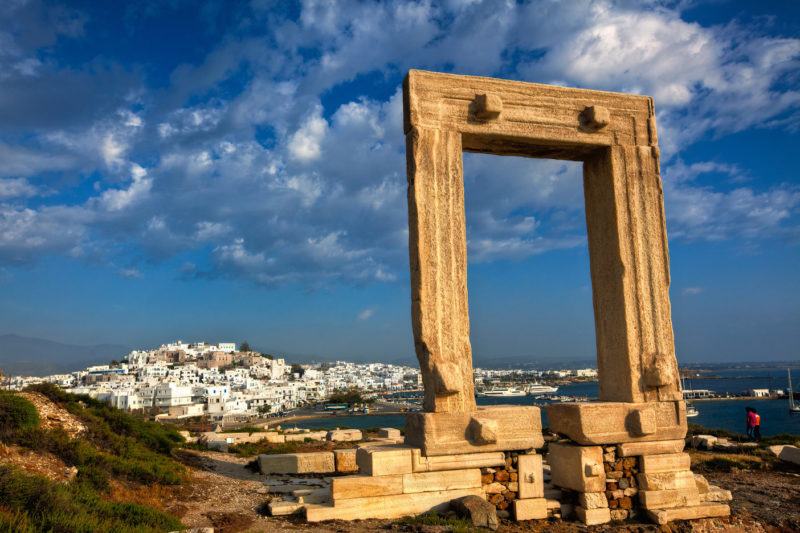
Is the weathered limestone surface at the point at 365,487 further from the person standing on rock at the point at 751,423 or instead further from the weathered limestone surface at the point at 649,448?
the person standing on rock at the point at 751,423

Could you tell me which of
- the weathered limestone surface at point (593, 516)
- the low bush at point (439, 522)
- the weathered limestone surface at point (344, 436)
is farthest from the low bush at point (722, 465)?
the weathered limestone surface at point (344, 436)

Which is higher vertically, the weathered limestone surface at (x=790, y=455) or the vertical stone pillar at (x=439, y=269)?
the vertical stone pillar at (x=439, y=269)

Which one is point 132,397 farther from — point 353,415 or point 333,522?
point 333,522

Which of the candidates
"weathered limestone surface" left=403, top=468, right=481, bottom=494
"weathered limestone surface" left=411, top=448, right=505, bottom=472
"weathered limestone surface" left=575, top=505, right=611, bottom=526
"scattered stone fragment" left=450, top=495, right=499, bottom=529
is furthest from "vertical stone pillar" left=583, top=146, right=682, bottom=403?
"scattered stone fragment" left=450, top=495, right=499, bottom=529

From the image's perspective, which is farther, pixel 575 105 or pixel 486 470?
pixel 575 105

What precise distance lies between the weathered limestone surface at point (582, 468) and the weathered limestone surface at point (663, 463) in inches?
26.4

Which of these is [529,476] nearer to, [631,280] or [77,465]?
[631,280]

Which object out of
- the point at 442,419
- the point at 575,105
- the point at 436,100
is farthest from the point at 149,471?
the point at 575,105

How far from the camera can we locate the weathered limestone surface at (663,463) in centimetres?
749

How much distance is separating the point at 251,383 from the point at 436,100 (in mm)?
75281

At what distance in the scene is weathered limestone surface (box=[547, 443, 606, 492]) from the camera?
283 inches

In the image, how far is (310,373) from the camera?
121 m

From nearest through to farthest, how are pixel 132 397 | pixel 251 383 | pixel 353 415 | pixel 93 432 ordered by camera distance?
pixel 93 432 → pixel 132 397 → pixel 353 415 → pixel 251 383

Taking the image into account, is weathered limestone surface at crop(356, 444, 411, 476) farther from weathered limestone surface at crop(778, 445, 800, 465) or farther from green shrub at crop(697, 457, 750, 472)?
weathered limestone surface at crop(778, 445, 800, 465)
